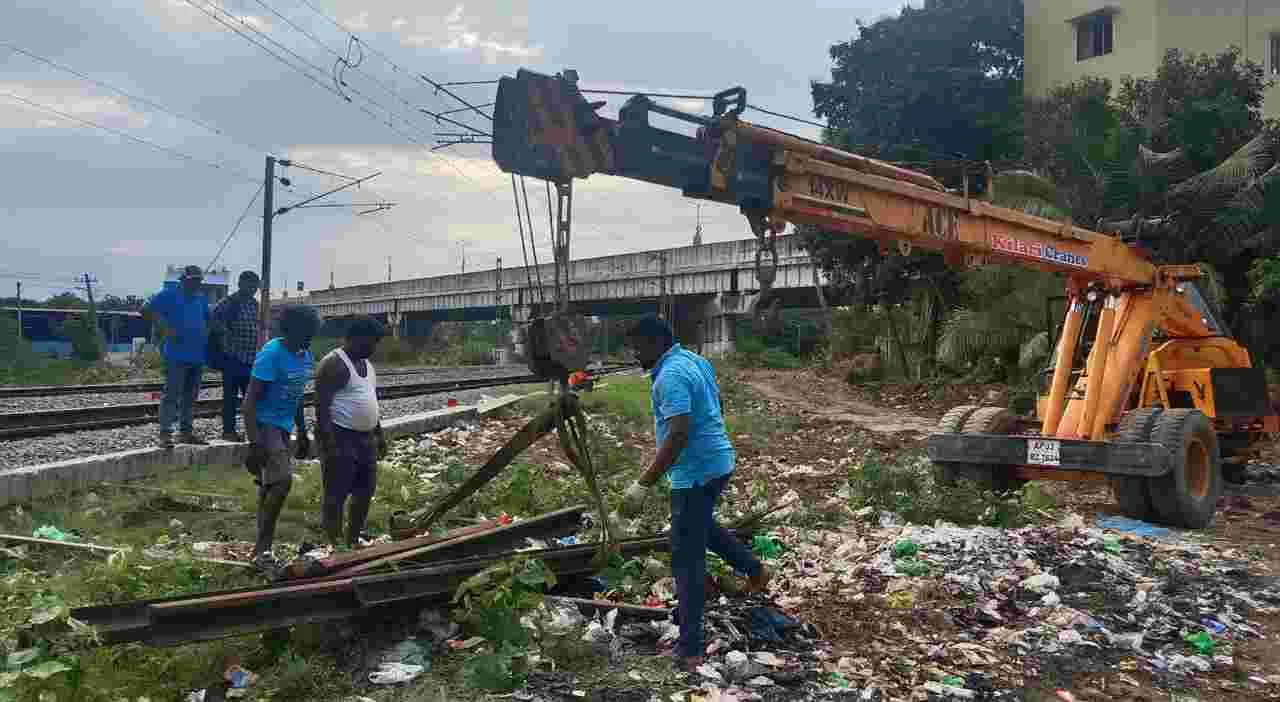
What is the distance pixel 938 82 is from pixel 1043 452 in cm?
1779

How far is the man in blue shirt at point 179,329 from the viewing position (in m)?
8.14

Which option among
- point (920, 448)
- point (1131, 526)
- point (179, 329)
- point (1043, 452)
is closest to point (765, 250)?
point (1043, 452)

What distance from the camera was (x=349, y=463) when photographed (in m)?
5.71

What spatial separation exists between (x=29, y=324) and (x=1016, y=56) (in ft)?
156

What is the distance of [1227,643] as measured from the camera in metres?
5.15

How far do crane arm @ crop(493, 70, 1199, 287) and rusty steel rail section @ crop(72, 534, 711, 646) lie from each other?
2008 mm

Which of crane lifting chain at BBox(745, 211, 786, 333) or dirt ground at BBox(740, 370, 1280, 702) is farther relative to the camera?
crane lifting chain at BBox(745, 211, 786, 333)

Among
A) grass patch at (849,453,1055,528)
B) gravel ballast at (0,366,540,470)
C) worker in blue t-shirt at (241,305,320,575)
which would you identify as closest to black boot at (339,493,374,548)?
worker in blue t-shirt at (241,305,320,575)

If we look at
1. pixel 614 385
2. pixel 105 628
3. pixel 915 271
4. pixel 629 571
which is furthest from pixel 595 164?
pixel 915 271

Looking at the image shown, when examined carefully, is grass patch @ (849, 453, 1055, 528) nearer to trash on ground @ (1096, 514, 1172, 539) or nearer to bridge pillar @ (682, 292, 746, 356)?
trash on ground @ (1096, 514, 1172, 539)

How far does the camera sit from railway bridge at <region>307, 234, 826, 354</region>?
115 ft

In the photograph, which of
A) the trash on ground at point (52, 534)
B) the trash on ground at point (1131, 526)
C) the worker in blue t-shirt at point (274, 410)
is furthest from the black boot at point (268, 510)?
the trash on ground at point (1131, 526)

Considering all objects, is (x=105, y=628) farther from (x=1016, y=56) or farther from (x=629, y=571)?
(x=1016, y=56)

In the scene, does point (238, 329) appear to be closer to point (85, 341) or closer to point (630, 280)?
point (85, 341)
